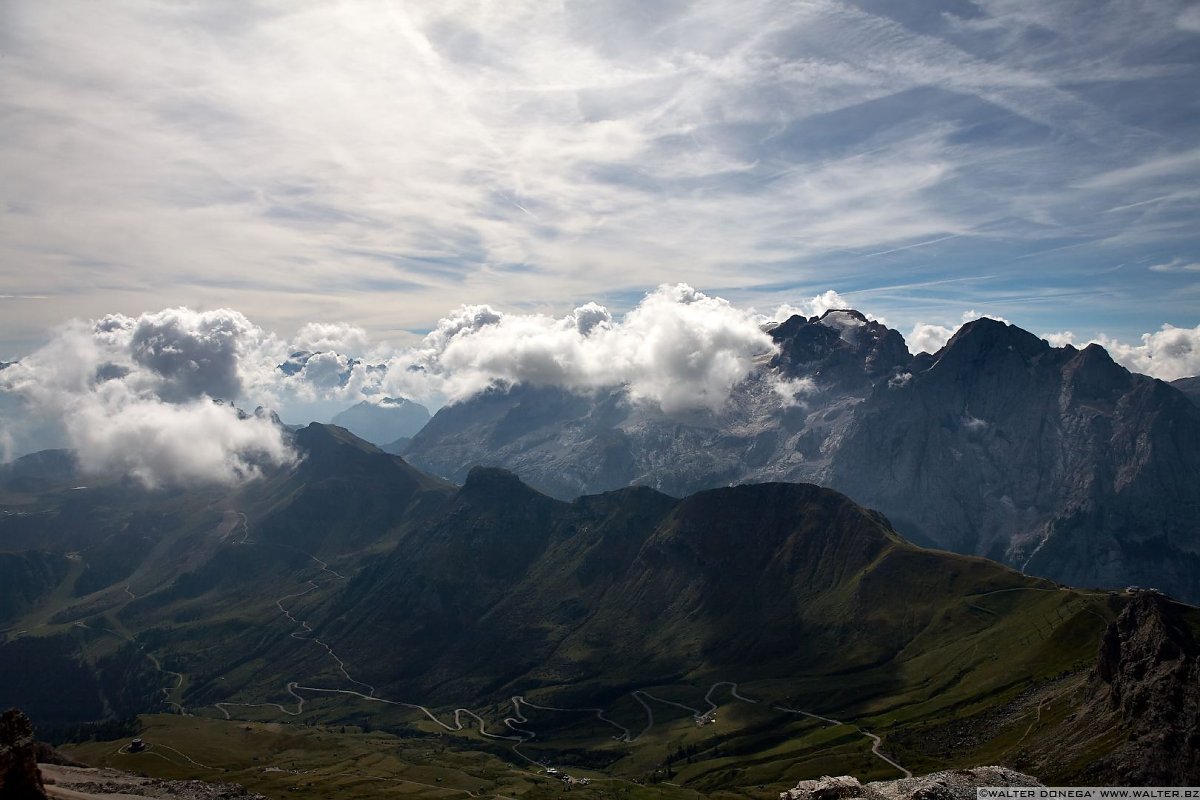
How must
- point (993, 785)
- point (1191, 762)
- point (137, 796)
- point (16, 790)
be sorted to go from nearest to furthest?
point (16, 790)
point (993, 785)
point (137, 796)
point (1191, 762)

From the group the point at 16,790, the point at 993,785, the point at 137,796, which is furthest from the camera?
the point at 137,796

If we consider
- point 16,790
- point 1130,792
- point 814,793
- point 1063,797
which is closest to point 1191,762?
point 1130,792

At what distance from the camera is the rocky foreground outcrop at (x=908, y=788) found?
131125mm

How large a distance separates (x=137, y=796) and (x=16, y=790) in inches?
3256

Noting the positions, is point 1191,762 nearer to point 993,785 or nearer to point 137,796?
point 993,785

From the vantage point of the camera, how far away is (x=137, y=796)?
17962cm

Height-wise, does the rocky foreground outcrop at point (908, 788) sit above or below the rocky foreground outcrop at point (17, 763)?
below

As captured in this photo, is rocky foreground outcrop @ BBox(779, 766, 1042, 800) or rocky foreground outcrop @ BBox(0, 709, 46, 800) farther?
rocky foreground outcrop @ BBox(779, 766, 1042, 800)

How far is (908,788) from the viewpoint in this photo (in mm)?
141750

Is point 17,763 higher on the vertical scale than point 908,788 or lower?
higher

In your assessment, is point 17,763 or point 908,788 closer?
point 17,763

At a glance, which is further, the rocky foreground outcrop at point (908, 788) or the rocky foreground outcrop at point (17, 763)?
the rocky foreground outcrop at point (908, 788)

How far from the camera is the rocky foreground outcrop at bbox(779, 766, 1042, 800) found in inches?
5162

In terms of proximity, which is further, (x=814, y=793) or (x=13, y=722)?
(x=814, y=793)
